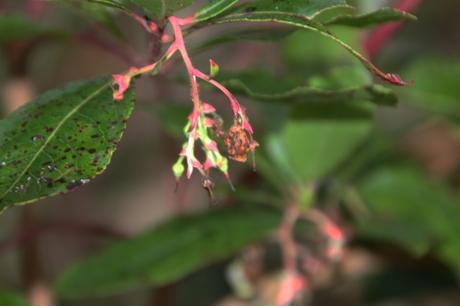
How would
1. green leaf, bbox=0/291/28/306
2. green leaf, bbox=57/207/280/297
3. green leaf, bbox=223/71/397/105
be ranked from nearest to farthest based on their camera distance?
green leaf, bbox=223/71/397/105 → green leaf, bbox=0/291/28/306 → green leaf, bbox=57/207/280/297

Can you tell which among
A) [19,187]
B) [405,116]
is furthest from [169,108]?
[405,116]

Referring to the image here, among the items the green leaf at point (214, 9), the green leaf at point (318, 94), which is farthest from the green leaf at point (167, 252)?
the green leaf at point (214, 9)

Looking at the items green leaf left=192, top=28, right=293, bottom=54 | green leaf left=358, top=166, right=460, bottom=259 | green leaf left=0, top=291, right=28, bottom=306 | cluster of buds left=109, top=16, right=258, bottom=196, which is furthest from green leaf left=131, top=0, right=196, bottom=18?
green leaf left=358, top=166, right=460, bottom=259

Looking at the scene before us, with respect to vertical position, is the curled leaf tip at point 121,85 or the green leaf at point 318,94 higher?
the curled leaf tip at point 121,85

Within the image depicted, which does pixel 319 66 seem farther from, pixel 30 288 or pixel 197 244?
pixel 30 288

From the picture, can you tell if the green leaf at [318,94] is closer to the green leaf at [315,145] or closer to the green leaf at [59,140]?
the green leaf at [59,140]

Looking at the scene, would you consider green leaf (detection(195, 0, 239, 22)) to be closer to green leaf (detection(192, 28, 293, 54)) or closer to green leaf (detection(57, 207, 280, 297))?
green leaf (detection(192, 28, 293, 54))
